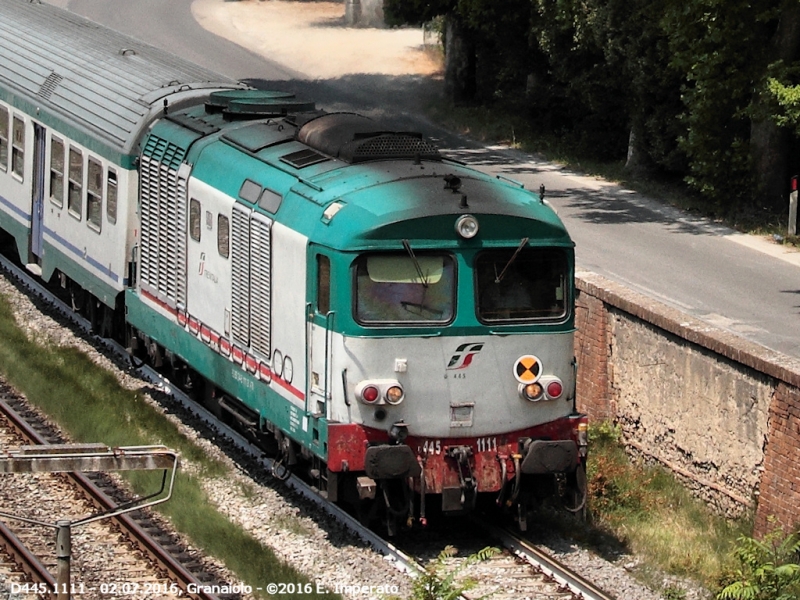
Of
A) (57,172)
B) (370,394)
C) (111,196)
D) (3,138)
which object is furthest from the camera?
(3,138)

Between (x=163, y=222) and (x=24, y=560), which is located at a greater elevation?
(x=163, y=222)

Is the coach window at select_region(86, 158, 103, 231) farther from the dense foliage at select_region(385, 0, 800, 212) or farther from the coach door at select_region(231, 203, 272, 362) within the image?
the dense foliage at select_region(385, 0, 800, 212)

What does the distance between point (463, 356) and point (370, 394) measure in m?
0.83

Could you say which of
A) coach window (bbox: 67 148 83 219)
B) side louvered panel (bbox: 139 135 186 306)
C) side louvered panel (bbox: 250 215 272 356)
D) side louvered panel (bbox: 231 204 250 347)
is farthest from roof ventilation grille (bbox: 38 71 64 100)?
side louvered panel (bbox: 250 215 272 356)

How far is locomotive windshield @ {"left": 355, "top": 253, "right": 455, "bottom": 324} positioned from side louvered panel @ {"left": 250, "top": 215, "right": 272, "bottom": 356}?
1.32 m

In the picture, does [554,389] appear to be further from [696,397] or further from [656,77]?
[656,77]

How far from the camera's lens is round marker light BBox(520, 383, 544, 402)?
1238cm

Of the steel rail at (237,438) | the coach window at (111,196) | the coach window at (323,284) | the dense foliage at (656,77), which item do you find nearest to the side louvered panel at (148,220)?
the coach window at (111,196)

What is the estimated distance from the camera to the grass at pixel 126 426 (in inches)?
484

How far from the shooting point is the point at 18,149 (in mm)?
19719

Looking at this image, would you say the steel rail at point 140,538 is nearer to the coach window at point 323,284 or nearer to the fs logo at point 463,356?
the coach window at point 323,284

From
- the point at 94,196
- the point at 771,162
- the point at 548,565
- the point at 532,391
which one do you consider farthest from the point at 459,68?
the point at 548,565

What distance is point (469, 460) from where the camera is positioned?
12367 millimetres

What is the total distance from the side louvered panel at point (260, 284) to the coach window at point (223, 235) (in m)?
0.56
